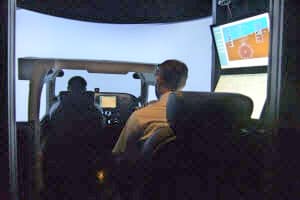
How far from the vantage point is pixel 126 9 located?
632 centimetres

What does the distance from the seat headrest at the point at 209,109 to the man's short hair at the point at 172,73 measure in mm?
760

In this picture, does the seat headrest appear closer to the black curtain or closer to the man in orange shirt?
the man in orange shirt

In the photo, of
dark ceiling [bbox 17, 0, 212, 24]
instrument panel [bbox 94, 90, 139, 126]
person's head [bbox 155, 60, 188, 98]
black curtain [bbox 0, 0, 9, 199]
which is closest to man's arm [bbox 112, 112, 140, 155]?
person's head [bbox 155, 60, 188, 98]

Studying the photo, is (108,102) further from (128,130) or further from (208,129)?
(208,129)

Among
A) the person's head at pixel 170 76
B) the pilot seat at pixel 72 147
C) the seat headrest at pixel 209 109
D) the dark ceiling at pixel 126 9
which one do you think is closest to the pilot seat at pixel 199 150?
the seat headrest at pixel 209 109

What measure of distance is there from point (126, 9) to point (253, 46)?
4.15 m

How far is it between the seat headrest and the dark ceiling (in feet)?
14.5

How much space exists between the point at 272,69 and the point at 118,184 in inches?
55.6

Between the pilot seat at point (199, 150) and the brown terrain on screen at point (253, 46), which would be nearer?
the pilot seat at point (199, 150)

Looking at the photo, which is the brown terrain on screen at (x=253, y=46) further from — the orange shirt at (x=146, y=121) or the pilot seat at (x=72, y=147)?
the pilot seat at (x=72, y=147)

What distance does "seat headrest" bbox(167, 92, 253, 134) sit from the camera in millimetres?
1752

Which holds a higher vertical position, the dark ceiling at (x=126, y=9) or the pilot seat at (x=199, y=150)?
the dark ceiling at (x=126, y=9)

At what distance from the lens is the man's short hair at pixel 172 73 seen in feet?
8.39

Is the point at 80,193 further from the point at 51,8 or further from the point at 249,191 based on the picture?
the point at 51,8
